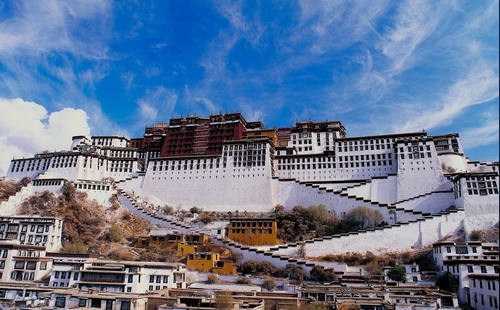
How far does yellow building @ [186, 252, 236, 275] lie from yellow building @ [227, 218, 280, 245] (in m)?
7.84

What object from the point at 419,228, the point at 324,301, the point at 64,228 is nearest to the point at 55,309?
the point at 324,301

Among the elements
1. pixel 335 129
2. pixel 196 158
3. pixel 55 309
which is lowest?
pixel 55 309

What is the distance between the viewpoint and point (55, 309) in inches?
1217

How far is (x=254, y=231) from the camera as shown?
5469 cm

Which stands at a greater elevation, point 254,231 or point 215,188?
point 215,188

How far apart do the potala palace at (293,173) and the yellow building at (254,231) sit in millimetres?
3768

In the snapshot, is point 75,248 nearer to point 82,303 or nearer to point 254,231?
point 82,303

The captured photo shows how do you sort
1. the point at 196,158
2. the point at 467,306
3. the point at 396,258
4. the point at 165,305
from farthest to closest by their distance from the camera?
the point at 196,158
the point at 396,258
the point at 467,306
the point at 165,305

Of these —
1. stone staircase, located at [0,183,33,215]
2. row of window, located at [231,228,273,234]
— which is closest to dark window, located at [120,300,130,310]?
row of window, located at [231,228,273,234]

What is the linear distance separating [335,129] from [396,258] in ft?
117

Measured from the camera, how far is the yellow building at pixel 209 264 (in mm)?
45344

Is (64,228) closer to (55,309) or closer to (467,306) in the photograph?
(55,309)

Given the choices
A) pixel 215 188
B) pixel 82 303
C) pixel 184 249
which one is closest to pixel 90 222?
pixel 184 249

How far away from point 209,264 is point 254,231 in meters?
10.3
